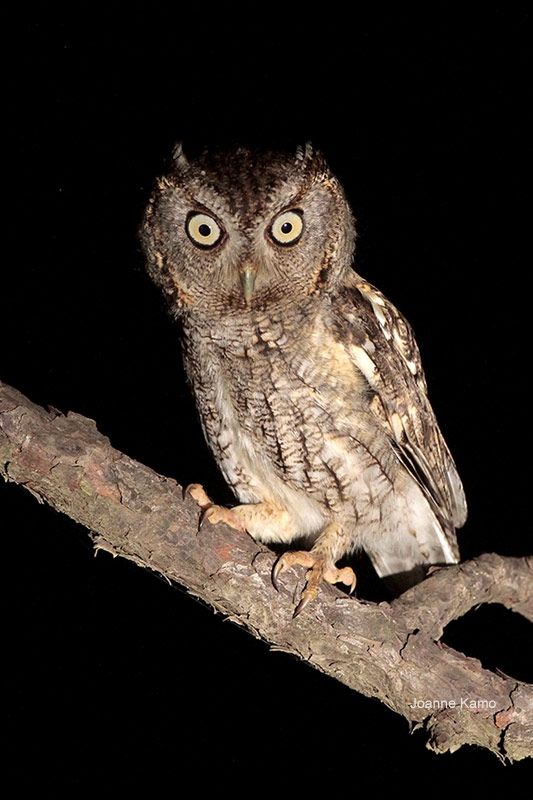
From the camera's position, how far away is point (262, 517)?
2477mm

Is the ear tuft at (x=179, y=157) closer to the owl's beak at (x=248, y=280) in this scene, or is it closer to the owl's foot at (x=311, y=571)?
the owl's beak at (x=248, y=280)

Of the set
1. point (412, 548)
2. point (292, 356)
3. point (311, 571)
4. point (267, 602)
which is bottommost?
point (267, 602)

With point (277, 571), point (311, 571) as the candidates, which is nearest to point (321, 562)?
point (311, 571)

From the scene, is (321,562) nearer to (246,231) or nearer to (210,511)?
(210,511)

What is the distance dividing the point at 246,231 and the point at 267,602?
923mm

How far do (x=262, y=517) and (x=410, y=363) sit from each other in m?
0.66

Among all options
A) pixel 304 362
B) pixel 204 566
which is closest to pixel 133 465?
pixel 204 566

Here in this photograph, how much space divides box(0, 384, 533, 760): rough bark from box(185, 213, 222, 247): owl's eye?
57cm

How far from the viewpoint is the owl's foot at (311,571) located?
196cm

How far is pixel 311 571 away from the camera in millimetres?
2031

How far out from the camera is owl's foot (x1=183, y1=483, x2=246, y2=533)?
6.60ft

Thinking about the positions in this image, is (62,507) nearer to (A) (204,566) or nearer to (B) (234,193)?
(A) (204,566)

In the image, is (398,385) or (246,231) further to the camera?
(398,385)

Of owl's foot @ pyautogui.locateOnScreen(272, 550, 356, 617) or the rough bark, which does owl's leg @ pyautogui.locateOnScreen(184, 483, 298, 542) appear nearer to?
owl's foot @ pyautogui.locateOnScreen(272, 550, 356, 617)
